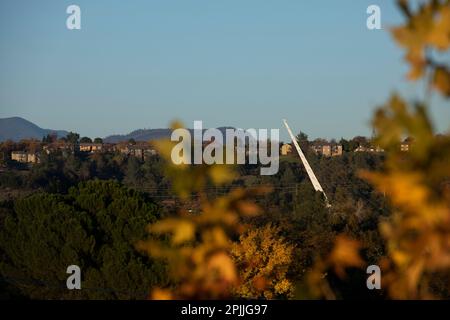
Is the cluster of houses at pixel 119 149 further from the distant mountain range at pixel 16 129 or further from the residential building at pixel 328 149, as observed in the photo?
the distant mountain range at pixel 16 129

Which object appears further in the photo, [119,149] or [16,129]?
[16,129]

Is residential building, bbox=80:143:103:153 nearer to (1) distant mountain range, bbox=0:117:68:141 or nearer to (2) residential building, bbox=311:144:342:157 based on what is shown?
(2) residential building, bbox=311:144:342:157

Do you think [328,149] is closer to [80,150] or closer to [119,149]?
[119,149]

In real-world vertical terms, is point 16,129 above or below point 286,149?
above

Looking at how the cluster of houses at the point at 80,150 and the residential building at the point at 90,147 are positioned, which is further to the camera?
the residential building at the point at 90,147

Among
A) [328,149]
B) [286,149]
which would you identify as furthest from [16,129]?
[328,149]

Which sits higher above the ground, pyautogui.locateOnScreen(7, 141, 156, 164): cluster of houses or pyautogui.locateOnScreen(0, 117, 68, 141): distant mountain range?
pyautogui.locateOnScreen(0, 117, 68, 141): distant mountain range

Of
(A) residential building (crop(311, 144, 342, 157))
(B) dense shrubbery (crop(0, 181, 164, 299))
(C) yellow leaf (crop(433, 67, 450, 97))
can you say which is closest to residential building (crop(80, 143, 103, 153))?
(A) residential building (crop(311, 144, 342, 157))

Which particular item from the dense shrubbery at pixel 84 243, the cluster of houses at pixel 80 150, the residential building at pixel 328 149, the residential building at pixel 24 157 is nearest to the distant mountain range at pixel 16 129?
the cluster of houses at pixel 80 150
